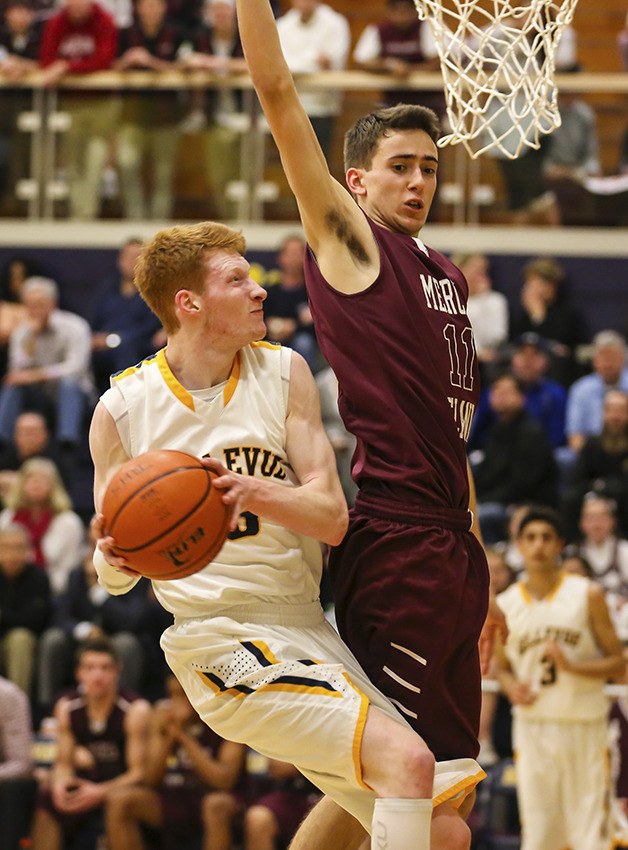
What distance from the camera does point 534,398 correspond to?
11.6 meters

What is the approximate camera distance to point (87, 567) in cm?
1041

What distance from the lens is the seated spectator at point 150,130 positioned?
13.0 metres

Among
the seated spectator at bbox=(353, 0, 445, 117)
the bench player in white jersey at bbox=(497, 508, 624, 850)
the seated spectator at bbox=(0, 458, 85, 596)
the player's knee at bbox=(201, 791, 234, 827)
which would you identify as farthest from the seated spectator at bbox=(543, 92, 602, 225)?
the player's knee at bbox=(201, 791, 234, 827)

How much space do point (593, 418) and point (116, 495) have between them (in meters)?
7.89

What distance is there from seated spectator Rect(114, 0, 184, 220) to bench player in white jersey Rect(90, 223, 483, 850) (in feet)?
28.6

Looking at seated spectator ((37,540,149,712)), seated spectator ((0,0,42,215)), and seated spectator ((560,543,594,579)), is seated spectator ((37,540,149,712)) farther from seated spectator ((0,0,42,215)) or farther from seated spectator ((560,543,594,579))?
seated spectator ((0,0,42,215))

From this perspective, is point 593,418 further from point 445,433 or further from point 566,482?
point 445,433

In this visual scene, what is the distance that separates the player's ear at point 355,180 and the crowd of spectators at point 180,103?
25.2 feet

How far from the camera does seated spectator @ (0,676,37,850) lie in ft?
29.0

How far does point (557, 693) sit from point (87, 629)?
3342 mm

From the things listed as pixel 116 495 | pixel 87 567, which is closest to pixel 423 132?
pixel 116 495

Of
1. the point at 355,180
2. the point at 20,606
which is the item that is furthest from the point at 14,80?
the point at 355,180

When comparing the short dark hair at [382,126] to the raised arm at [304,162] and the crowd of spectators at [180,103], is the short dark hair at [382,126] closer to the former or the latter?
the raised arm at [304,162]

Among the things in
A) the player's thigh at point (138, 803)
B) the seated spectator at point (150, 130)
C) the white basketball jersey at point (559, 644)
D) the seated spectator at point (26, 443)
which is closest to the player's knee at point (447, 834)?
the white basketball jersey at point (559, 644)
